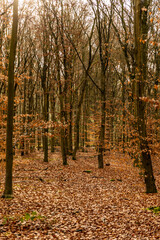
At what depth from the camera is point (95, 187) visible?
35.5ft

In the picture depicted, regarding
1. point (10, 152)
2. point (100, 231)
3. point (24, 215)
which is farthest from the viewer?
point (10, 152)

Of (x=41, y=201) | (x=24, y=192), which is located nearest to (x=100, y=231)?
(x=41, y=201)

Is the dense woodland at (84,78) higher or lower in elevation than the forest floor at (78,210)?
higher

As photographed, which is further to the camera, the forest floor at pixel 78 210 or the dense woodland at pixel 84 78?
the dense woodland at pixel 84 78

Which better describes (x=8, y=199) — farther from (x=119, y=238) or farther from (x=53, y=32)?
(x=53, y=32)

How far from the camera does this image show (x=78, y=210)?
25.0 ft

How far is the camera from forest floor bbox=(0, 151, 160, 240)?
5859 mm

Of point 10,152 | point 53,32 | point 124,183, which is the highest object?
point 53,32

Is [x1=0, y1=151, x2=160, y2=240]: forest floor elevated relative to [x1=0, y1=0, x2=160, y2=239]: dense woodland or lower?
lower

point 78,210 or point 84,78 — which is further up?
point 84,78

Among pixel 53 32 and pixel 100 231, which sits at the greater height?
pixel 53 32

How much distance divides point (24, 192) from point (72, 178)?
12.9 ft

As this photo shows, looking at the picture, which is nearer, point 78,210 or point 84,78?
point 78,210

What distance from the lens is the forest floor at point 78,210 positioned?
5859 mm
